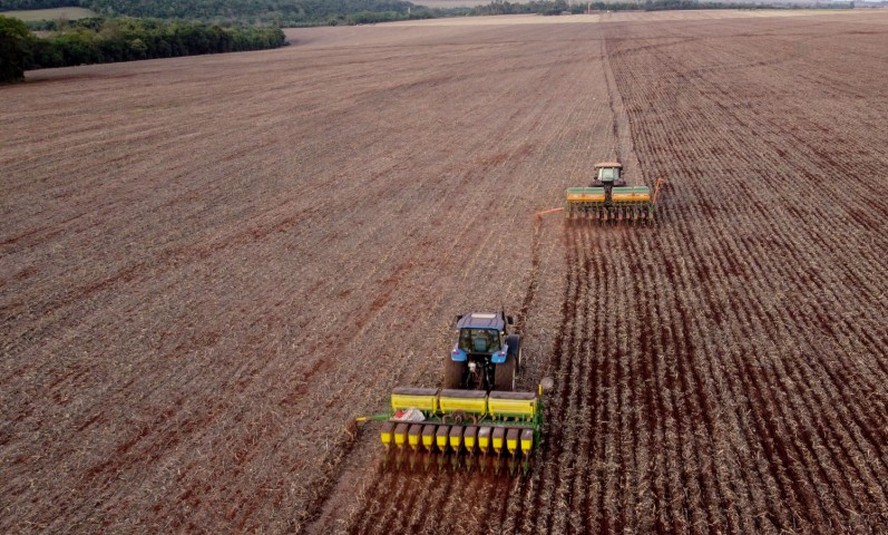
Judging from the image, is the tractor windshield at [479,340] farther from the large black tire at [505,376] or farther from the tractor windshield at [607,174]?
the tractor windshield at [607,174]

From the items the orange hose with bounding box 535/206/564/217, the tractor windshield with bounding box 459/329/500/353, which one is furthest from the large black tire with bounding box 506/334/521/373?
the orange hose with bounding box 535/206/564/217

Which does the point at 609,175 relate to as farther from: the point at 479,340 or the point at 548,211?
the point at 479,340

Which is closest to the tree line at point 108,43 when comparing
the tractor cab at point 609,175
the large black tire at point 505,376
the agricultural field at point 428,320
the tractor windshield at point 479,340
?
the agricultural field at point 428,320

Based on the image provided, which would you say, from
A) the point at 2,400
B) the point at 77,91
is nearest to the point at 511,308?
the point at 2,400

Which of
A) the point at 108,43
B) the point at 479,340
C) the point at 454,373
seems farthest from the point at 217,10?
the point at 454,373

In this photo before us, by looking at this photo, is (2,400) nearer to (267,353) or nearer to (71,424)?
(71,424)

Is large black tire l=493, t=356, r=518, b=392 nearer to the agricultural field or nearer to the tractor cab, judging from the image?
the agricultural field

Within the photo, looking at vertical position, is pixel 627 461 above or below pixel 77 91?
below
